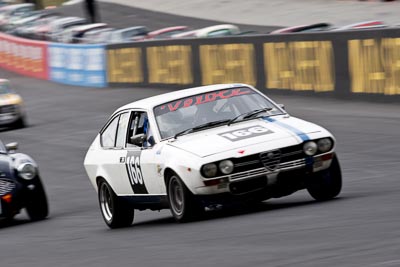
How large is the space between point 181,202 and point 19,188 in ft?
11.1

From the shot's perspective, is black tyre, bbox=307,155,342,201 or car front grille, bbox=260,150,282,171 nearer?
car front grille, bbox=260,150,282,171

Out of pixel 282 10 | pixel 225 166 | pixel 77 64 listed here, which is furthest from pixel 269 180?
pixel 282 10

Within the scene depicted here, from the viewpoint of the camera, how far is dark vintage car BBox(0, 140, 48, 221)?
12.6 metres

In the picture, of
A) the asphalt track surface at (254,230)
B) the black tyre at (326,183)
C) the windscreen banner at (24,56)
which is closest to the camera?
the asphalt track surface at (254,230)

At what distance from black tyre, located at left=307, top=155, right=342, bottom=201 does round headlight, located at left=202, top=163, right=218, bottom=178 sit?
0.98 m

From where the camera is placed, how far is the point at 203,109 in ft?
34.9

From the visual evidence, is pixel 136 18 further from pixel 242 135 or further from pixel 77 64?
pixel 242 135

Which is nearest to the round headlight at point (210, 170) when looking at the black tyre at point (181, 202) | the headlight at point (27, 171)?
the black tyre at point (181, 202)

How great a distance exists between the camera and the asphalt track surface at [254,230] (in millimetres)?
7215

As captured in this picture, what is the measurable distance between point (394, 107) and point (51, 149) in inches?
293

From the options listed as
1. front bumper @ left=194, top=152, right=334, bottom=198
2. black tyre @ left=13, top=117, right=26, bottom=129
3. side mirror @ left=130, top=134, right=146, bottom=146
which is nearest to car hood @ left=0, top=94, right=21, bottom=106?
black tyre @ left=13, top=117, right=26, bottom=129

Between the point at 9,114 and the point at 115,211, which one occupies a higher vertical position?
the point at 115,211

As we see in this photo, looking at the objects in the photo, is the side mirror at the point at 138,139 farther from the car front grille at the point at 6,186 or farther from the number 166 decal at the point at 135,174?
the car front grille at the point at 6,186

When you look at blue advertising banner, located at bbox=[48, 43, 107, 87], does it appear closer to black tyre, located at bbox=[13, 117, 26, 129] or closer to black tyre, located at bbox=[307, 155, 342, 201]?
black tyre, located at bbox=[13, 117, 26, 129]
